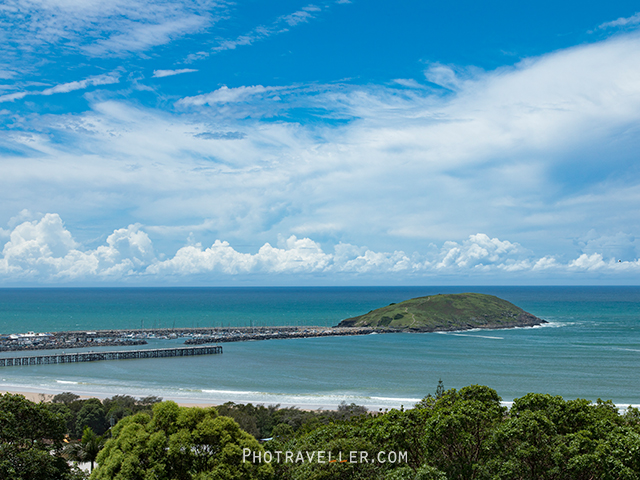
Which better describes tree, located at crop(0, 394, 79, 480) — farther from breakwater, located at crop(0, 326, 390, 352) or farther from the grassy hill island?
the grassy hill island

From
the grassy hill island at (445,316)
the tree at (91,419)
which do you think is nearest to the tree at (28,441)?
the tree at (91,419)

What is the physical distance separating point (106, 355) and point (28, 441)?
79174 millimetres

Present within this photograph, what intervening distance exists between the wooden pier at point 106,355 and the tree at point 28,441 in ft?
243

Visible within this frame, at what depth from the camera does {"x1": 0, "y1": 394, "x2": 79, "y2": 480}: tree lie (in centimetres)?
2000

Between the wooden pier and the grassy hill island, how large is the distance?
187ft

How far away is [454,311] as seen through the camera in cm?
15062

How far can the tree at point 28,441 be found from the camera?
20000mm

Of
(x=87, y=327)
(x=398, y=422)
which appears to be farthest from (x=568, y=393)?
(x=87, y=327)

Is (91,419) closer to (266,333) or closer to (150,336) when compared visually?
(150,336)

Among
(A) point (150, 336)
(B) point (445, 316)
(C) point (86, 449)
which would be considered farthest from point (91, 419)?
(B) point (445, 316)

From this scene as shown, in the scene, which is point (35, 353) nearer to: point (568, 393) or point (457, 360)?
point (457, 360)

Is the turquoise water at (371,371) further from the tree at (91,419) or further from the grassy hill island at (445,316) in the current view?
the grassy hill island at (445,316)

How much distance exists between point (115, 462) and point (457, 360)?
2954 inches

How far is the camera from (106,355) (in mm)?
94375
